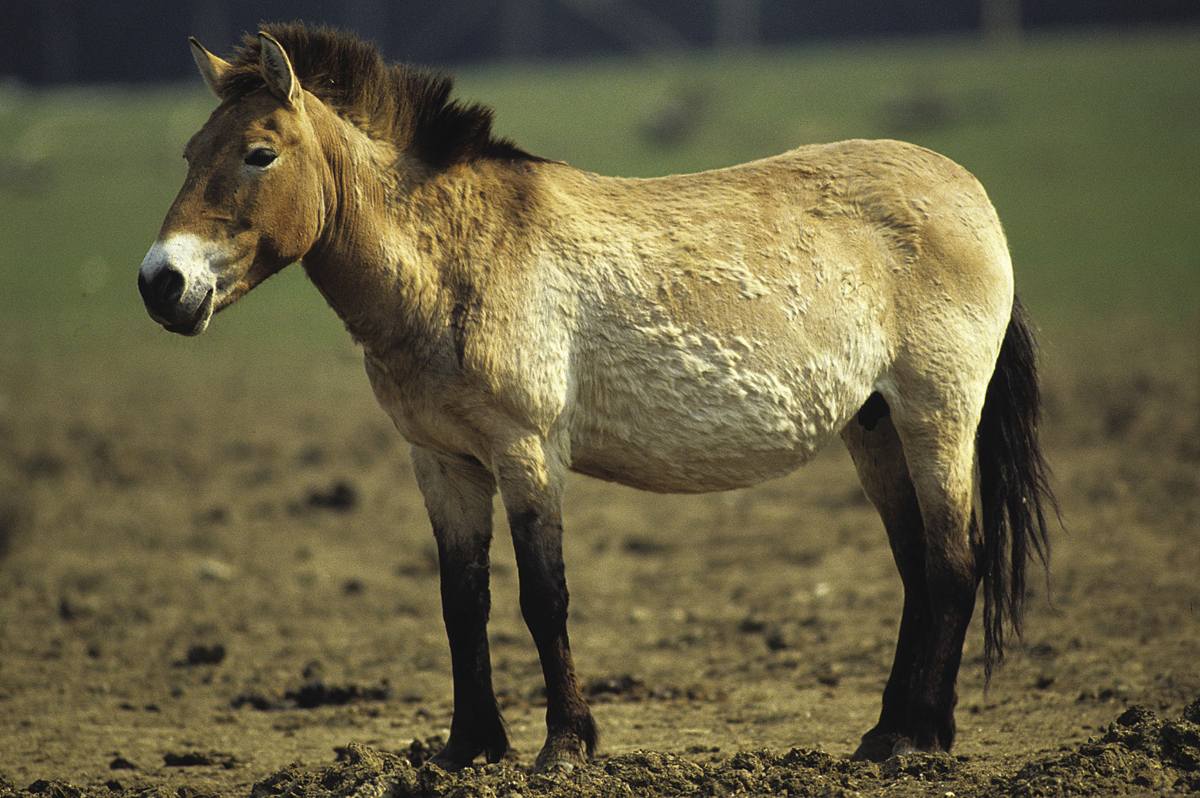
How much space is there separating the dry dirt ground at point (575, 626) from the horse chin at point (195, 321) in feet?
5.40

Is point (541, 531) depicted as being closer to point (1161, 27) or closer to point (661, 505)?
point (661, 505)

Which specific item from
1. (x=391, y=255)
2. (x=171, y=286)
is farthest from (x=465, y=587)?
(x=171, y=286)

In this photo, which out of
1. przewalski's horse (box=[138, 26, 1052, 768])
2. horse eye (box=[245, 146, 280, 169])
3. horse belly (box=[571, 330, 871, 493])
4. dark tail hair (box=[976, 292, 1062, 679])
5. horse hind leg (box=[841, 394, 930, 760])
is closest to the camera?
horse eye (box=[245, 146, 280, 169])

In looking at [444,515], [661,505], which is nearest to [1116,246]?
[661,505]

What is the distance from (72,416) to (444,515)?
9.86 metres

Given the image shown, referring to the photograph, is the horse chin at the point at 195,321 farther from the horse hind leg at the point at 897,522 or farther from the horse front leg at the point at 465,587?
the horse hind leg at the point at 897,522

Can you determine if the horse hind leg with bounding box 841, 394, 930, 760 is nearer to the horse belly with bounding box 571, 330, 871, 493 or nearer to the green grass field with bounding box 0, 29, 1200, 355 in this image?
the horse belly with bounding box 571, 330, 871, 493

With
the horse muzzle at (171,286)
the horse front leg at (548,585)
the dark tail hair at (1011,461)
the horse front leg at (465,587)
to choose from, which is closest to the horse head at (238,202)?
the horse muzzle at (171,286)

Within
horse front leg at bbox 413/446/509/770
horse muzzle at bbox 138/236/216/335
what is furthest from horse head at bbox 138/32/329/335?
horse front leg at bbox 413/446/509/770

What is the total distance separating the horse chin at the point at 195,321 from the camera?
149 inches

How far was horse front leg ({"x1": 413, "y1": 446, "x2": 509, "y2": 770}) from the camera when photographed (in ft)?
14.8

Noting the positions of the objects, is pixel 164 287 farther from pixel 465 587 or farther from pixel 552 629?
pixel 552 629

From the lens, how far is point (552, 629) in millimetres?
4227

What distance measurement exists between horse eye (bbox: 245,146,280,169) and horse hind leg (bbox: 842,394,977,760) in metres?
2.55
